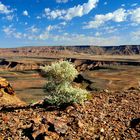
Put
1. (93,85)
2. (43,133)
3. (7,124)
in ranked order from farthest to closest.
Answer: (93,85) → (7,124) → (43,133)

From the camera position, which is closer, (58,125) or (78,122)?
(58,125)

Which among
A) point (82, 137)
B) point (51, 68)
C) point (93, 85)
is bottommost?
point (93, 85)

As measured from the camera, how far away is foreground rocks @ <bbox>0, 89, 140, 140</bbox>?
13.0 m

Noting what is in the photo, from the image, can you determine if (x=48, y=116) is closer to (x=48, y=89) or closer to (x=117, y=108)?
(x=117, y=108)

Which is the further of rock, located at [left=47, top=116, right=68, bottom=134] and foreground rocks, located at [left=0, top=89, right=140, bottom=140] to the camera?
rock, located at [left=47, top=116, right=68, bottom=134]

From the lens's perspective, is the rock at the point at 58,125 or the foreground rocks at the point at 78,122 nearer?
the foreground rocks at the point at 78,122

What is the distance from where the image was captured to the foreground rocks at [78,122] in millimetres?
13016

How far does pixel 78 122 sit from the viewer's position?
14.0 metres

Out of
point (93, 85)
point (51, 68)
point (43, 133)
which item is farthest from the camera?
point (93, 85)

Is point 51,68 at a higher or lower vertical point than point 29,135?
higher

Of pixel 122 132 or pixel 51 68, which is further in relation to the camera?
pixel 51 68

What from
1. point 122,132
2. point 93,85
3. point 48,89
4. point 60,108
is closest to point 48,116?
point 60,108

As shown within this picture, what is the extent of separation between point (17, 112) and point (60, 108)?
2.09 m

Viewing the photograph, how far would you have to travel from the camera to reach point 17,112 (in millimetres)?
16422
